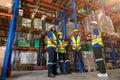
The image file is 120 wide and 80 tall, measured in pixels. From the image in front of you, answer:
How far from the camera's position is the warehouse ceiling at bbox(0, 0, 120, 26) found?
7.21m

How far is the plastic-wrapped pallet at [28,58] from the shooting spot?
24.2ft

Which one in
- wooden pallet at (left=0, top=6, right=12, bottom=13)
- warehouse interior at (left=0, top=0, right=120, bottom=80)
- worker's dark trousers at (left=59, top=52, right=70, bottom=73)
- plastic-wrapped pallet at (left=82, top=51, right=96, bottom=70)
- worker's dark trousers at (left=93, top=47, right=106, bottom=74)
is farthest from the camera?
warehouse interior at (left=0, top=0, right=120, bottom=80)

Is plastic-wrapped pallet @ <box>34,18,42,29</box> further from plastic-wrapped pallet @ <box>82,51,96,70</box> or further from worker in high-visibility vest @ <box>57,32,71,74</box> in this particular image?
plastic-wrapped pallet @ <box>82,51,96,70</box>

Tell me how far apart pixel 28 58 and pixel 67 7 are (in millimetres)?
3860

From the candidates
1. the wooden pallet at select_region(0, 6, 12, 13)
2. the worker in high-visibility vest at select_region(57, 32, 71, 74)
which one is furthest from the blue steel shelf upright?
the worker in high-visibility vest at select_region(57, 32, 71, 74)

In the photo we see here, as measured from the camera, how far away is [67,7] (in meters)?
7.55

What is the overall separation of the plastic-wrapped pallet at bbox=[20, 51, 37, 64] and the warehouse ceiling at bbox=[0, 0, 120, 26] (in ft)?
8.36

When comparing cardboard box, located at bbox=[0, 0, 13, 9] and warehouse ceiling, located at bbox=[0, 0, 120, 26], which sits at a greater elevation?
warehouse ceiling, located at bbox=[0, 0, 120, 26]

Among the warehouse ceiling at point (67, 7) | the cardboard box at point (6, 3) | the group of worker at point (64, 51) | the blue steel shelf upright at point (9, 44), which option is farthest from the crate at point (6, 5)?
the warehouse ceiling at point (67, 7)

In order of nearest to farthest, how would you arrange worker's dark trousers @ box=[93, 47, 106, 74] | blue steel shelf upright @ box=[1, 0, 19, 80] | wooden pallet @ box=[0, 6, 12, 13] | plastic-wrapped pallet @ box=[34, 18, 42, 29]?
blue steel shelf upright @ box=[1, 0, 19, 80] < worker's dark trousers @ box=[93, 47, 106, 74] < wooden pallet @ box=[0, 6, 12, 13] < plastic-wrapped pallet @ box=[34, 18, 42, 29]

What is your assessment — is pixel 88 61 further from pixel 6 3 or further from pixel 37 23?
pixel 6 3

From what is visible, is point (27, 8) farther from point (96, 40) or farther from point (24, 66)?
point (96, 40)

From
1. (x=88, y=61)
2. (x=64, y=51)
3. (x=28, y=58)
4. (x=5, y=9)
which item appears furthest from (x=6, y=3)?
(x=88, y=61)

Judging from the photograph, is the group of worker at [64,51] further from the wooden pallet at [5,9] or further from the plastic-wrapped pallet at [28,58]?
the plastic-wrapped pallet at [28,58]
